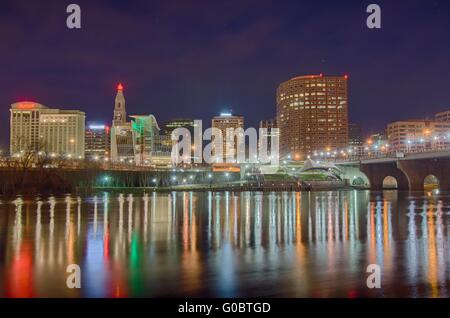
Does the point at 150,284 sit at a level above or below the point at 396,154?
below

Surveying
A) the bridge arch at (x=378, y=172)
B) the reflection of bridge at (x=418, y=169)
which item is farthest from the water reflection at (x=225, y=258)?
the bridge arch at (x=378, y=172)

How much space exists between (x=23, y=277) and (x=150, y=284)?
4.66 meters

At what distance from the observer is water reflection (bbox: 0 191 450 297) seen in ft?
47.6

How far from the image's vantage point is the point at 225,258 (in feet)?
63.4

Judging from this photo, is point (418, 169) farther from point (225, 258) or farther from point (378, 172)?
point (225, 258)

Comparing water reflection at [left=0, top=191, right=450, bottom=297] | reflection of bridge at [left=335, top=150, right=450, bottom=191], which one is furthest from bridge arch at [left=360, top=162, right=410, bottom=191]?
water reflection at [left=0, top=191, right=450, bottom=297]

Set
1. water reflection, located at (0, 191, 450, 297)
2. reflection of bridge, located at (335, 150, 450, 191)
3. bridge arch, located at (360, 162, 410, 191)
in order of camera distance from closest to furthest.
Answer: water reflection, located at (0, 191, 450, 297) → reflection of bridge, located at (335, 150, 450, 191) → bridge arch, located at (360, 162, 410, 191)

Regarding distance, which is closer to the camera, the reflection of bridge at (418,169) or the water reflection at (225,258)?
the water reflection at (225,258)

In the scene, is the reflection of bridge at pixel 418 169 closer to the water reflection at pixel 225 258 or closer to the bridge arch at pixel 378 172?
the bridge arch at pixel 378 172

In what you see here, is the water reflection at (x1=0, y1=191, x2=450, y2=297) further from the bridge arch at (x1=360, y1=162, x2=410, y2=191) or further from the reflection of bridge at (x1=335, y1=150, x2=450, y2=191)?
the bridge arch at (x1=360, y1=162, x2=410, y2=191)

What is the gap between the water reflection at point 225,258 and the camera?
14.5m

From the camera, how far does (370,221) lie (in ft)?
111
